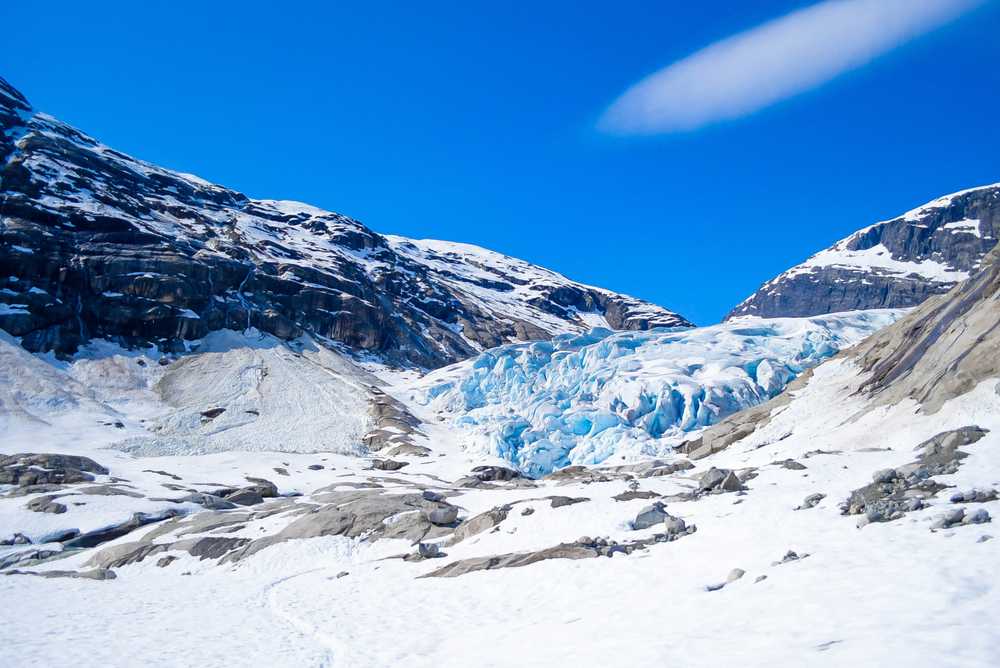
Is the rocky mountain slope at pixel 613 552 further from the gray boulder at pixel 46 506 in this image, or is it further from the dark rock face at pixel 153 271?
the dark rock face at pixel 153 271

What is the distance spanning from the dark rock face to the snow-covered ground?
8533cm

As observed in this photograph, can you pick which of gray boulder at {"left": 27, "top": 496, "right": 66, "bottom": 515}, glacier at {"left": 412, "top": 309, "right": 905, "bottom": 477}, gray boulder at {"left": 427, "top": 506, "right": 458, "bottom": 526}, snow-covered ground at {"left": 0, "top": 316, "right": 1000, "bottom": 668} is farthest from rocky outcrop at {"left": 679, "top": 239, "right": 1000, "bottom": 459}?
gray boulder at {"left": 27, "top": 496, "right": 66, "bottom": 515}

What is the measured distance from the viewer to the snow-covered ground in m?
11.0

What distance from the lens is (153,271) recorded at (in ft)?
405

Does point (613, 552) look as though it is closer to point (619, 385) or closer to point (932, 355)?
point (932, 355)

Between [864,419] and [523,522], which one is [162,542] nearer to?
[523,522]

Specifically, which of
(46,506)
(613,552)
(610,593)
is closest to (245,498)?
(46,506)

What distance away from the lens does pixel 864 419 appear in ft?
136

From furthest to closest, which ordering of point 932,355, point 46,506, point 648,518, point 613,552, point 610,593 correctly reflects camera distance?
point 46,506 < point 932,355 < point 648,518 < point 613,552 < point 610,593

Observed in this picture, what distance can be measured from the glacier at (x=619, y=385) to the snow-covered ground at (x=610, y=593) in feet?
126

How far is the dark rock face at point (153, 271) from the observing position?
112688mm

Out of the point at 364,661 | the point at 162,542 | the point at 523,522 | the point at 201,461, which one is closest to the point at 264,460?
the point at 201,461

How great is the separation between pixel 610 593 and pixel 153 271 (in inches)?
4945

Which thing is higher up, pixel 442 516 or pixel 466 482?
pixel 466 482
